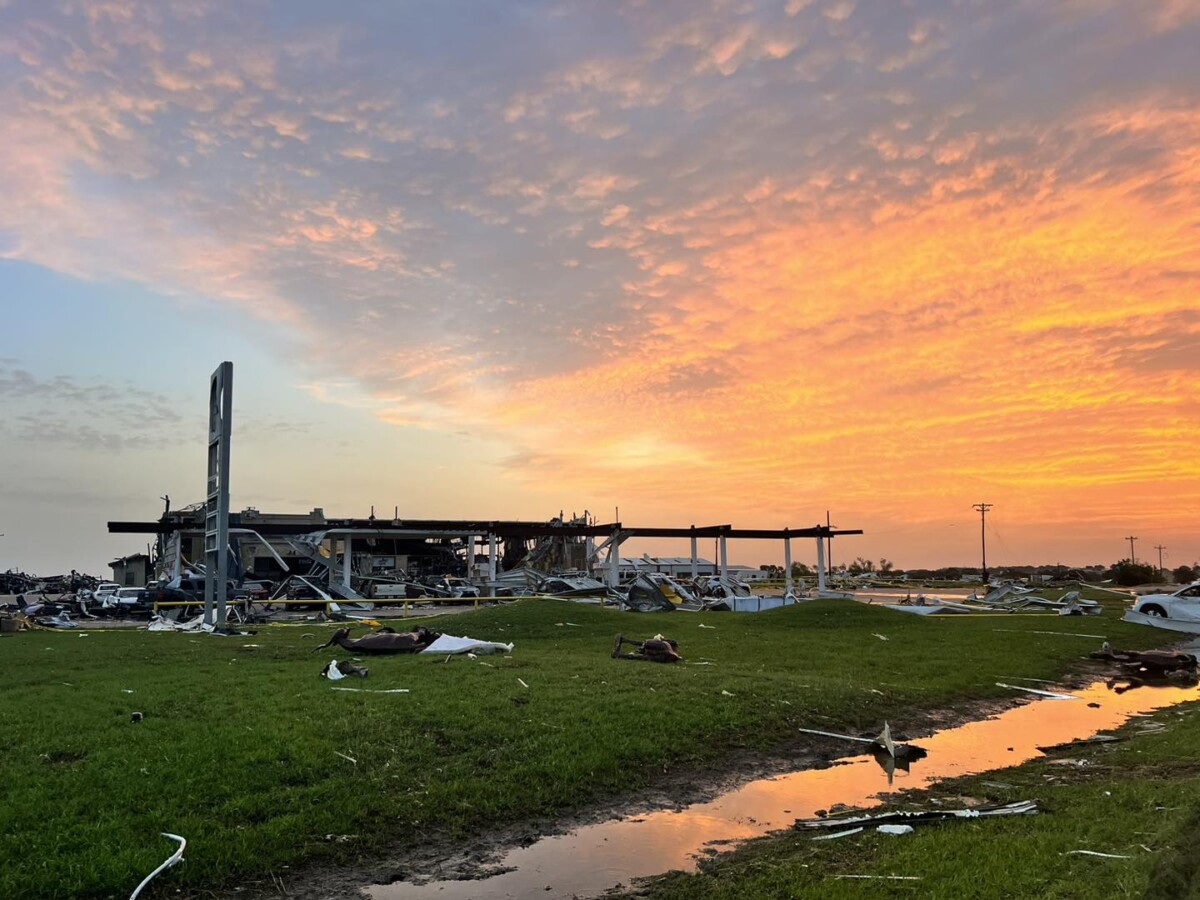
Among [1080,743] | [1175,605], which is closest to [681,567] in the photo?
[1175,605]

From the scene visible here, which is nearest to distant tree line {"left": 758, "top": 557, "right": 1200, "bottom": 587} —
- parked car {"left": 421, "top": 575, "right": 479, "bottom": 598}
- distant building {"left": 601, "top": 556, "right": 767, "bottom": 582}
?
distant building {"left": 601, "top": 556, "right": 767, "bottom": 582}

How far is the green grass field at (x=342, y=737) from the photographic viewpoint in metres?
7.77

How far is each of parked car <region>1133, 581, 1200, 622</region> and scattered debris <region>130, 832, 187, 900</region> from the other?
3836cm

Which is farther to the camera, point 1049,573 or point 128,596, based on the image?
point 1049,573

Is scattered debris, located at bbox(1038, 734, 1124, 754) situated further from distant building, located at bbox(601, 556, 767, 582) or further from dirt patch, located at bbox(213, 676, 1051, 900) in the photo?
distant building, located at bbox(601, 556, 767, 582)

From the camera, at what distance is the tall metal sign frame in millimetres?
30000

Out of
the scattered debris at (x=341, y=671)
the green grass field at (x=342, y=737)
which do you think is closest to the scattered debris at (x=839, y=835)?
the green grass field at (x=342, y=737)

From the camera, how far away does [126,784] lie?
870cm

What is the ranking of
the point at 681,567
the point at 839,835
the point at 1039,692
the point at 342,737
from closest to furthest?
the point at 839,835, the point at 342,737, the point at 1039,692, the point at 681,567

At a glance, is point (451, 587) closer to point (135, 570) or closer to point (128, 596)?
point (128, 596)

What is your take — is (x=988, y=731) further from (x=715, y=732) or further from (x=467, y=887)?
(x=467, y=887)

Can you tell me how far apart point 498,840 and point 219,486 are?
25437mm

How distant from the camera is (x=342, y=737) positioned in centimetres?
1084

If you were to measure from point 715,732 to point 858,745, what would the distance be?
235 centimetres
